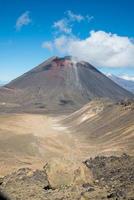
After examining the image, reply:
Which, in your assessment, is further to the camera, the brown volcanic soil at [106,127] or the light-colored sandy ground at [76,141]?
the brown volcanic soil at [106,127]

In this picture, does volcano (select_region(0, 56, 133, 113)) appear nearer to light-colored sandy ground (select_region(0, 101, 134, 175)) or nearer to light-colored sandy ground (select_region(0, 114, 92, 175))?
light-colored sandy ground (select_region(0, 101, 134, 175))

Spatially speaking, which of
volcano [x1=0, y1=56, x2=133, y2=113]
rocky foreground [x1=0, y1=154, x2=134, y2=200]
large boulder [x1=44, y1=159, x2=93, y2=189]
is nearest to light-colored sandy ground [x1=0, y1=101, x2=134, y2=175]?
rocky foreground [x1=0, y1=154, x2=134, y2=200]

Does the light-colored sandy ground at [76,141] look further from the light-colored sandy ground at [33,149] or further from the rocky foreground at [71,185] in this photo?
the rocky foreground at [71,185]

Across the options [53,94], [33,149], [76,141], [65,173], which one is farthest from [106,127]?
[53,94]

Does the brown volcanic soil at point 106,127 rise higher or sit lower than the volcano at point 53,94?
lower

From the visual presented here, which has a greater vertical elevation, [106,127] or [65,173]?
[106,127]

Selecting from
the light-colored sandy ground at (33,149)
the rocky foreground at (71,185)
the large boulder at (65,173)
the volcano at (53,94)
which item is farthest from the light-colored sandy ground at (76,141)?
the volcano at (53,94)

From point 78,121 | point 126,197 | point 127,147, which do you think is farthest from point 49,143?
point 126,197

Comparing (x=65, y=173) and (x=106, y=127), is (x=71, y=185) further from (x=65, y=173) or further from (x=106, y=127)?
(x=106, y=127)

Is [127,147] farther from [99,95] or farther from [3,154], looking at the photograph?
[99,95]
